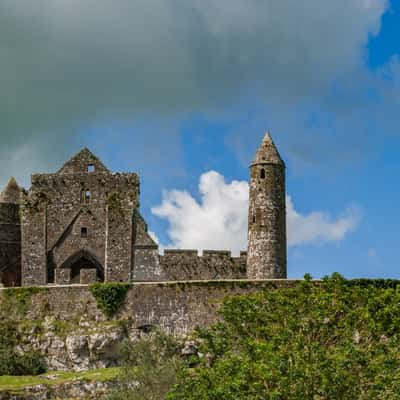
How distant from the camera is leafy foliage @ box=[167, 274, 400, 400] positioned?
141ft

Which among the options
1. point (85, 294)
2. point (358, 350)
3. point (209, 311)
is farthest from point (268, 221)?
point (358, 350)

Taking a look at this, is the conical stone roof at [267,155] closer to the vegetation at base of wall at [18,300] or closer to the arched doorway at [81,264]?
the arched doorway at [81,264]

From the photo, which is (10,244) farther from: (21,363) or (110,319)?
(21,363)

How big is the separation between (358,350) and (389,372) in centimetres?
210

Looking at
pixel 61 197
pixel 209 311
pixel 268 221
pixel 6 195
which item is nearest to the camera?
pixel 209 311

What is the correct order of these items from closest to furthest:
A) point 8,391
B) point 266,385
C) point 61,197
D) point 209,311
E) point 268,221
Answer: point 266,385 < point 8,391 < point 209,311 < point 268,221 < point 61,197

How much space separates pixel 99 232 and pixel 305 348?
32468mm

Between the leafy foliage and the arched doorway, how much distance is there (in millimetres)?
21183

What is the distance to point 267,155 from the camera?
73.5 meters

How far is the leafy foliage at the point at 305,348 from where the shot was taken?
1694 inches

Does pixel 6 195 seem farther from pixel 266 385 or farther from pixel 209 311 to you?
pixel 266 385

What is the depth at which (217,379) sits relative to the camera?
147ft

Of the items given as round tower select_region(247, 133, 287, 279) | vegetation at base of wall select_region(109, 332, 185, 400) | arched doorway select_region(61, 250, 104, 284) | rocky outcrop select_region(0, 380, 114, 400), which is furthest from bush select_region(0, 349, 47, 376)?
round tower select_region(247, 133, 287, 279)

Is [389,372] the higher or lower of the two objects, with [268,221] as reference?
lower
